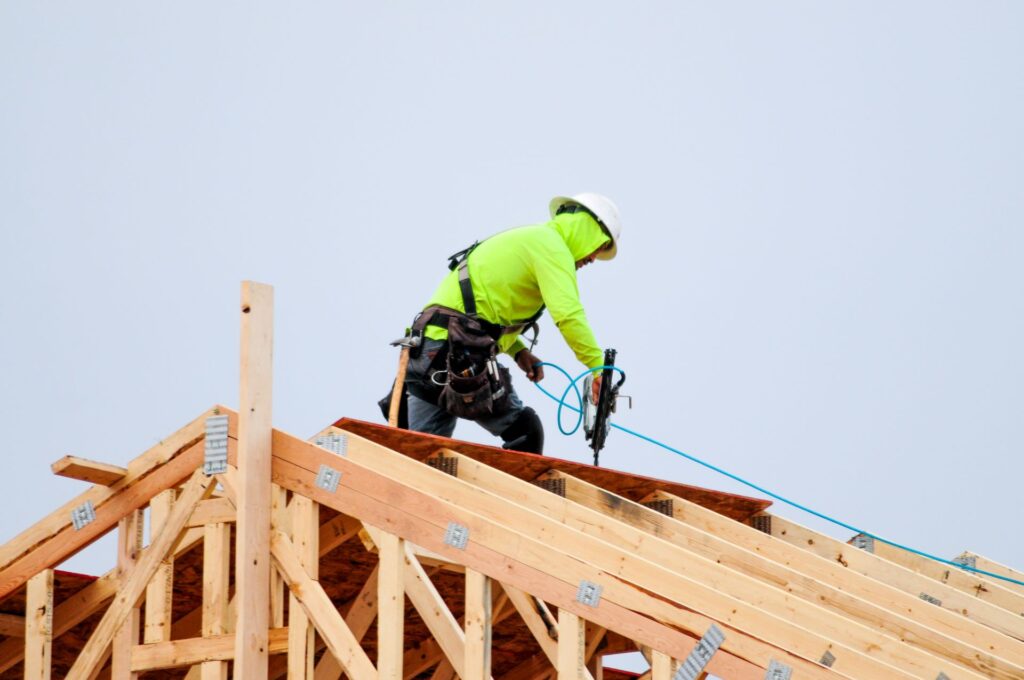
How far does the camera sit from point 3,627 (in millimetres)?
7586

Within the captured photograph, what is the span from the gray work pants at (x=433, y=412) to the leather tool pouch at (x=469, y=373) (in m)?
0.10

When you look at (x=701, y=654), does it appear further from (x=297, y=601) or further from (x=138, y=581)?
(x=138, y=581)

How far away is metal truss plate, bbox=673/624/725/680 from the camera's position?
227 inches

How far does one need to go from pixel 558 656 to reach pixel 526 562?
14.6 inches

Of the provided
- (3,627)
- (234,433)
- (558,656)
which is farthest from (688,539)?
(3,627)

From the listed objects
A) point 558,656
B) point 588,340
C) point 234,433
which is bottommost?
point 558,656

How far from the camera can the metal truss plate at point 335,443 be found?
684 centimetres

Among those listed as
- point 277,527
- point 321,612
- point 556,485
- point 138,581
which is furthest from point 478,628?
point 556,485

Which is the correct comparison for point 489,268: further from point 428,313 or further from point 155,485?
point 155,485

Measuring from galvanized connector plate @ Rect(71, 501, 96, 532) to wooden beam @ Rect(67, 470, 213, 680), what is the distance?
389 mm

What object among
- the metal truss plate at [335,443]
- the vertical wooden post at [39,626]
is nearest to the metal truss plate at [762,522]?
the metal truss plate at [335,443]

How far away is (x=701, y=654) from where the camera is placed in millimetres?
5781

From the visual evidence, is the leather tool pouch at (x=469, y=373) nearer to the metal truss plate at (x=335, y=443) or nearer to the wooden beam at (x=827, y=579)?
the wooden beam at (x=827, y=579)

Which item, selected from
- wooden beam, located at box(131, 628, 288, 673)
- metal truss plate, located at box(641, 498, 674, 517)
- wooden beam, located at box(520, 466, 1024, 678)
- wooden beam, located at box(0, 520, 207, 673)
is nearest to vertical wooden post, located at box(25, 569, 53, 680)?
wooden beam, located at box(0, 520, 207, 673)
